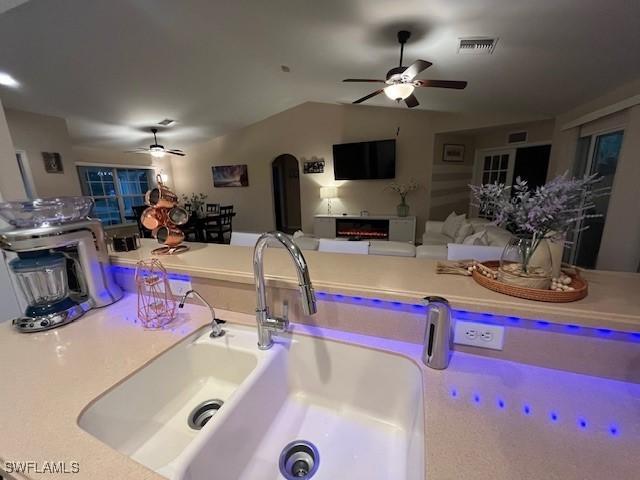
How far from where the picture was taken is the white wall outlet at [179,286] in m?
1.07

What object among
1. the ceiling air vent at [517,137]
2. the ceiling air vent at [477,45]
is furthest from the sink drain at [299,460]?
the ceiling air vent at [517,137]

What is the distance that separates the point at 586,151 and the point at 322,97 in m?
3.76

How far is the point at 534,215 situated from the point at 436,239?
13.0 feet

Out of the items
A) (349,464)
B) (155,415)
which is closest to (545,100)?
(349,464)

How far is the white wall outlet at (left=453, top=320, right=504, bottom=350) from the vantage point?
2.34ft

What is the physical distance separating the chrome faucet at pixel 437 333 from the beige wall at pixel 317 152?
461 cm

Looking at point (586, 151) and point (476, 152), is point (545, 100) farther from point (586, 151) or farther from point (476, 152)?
point (476, 152)

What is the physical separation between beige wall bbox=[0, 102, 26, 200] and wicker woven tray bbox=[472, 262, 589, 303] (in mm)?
1898

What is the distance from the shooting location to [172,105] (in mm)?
4133

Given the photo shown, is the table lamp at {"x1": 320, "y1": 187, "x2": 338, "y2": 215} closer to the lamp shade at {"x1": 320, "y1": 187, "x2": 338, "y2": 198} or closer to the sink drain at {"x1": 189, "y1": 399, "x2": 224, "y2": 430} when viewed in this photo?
the lamp shade at {"x1": 320, "y1": 187, "x2": 338, "y2": 198}

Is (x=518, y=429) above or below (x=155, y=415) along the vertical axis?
above

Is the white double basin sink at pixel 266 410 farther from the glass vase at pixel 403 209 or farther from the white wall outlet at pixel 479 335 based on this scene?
the glass vase at pixel 403 209

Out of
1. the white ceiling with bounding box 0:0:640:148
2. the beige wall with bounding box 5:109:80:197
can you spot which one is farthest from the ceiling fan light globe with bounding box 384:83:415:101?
the beige wall with bounding box 5:109:80:197

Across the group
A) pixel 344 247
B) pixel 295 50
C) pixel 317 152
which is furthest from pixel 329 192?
pixel 344 247
